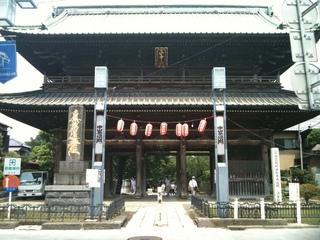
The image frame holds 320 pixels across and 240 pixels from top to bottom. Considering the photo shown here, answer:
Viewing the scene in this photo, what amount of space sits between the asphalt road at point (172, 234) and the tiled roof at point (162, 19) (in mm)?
17737

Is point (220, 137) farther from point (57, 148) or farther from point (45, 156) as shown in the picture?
point (45, 156)

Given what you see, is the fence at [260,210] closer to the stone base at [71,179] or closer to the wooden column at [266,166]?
the stone base at [71,179]

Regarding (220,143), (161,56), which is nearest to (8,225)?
(220,143)

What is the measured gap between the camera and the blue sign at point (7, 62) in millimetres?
11672

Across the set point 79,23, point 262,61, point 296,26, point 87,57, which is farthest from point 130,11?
point 296,26

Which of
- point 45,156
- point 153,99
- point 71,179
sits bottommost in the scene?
point 71,179

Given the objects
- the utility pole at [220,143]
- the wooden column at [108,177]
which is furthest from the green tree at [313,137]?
the utility pole at [220,143]

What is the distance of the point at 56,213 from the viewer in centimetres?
1531

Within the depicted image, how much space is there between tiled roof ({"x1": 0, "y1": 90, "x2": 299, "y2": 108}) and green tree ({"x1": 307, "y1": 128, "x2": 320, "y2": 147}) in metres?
22.7

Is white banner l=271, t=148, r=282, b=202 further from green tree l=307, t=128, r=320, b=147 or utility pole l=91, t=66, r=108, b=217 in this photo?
green tree l=307, t=128, r=320, b=147

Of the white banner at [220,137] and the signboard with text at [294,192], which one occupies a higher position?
the white banner at [220,137]

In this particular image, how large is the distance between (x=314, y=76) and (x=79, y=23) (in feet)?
88.2

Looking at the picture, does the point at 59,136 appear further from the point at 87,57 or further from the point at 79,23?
the point at 79,23

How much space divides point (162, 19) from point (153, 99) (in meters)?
10.4
